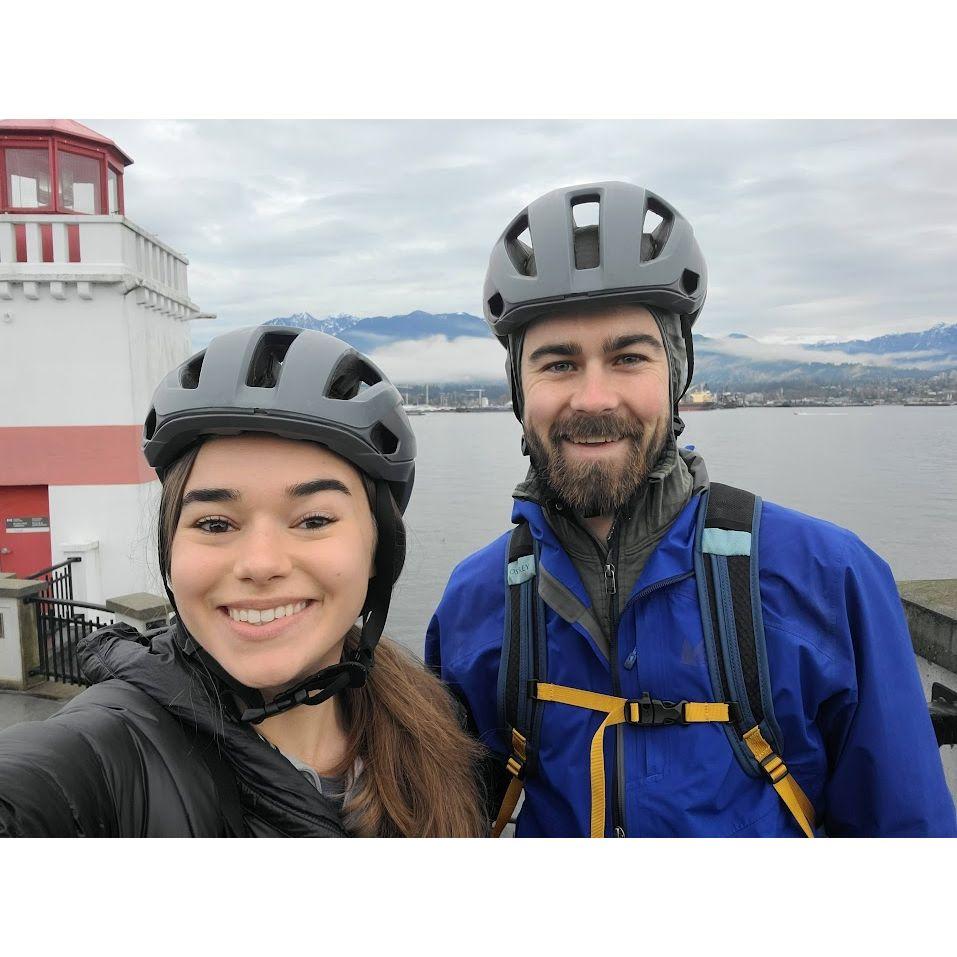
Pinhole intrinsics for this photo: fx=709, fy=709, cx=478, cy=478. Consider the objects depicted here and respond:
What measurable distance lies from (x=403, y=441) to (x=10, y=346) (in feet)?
63.5

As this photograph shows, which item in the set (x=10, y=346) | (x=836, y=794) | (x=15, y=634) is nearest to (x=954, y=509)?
(x=836, y=794)

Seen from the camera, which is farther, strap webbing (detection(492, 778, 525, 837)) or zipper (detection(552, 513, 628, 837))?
strap webbing (detection(492, 778, 525, 837))

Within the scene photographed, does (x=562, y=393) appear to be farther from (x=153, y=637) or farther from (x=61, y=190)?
(x=61, y=190)

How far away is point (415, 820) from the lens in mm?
1838

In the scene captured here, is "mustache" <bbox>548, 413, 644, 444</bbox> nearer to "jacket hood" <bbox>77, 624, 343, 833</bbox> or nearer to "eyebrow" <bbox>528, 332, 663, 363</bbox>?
"eyebrow" <bbox>528, 332, 663, 363</bbox>

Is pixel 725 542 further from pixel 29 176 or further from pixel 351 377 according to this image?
pixel 29 176

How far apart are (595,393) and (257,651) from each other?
114 cm

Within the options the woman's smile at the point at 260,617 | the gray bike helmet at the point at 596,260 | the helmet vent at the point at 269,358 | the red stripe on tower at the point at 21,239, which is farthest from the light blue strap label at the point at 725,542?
the red stripe on tower at the point at 21,239

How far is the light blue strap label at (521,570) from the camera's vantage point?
2.19 m

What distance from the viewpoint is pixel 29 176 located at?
60.3 ft

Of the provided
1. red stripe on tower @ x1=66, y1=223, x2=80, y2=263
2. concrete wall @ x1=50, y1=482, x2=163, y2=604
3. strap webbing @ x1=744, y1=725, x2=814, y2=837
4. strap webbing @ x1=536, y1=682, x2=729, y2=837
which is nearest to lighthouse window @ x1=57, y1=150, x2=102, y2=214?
red stripe on tower @ x1=66, y1=223, x2=80, y2=263

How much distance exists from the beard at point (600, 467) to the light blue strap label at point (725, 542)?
0.80 ft

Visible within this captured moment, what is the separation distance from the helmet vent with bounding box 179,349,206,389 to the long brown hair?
0.69 ft

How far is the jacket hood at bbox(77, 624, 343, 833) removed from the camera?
1.59 meters
